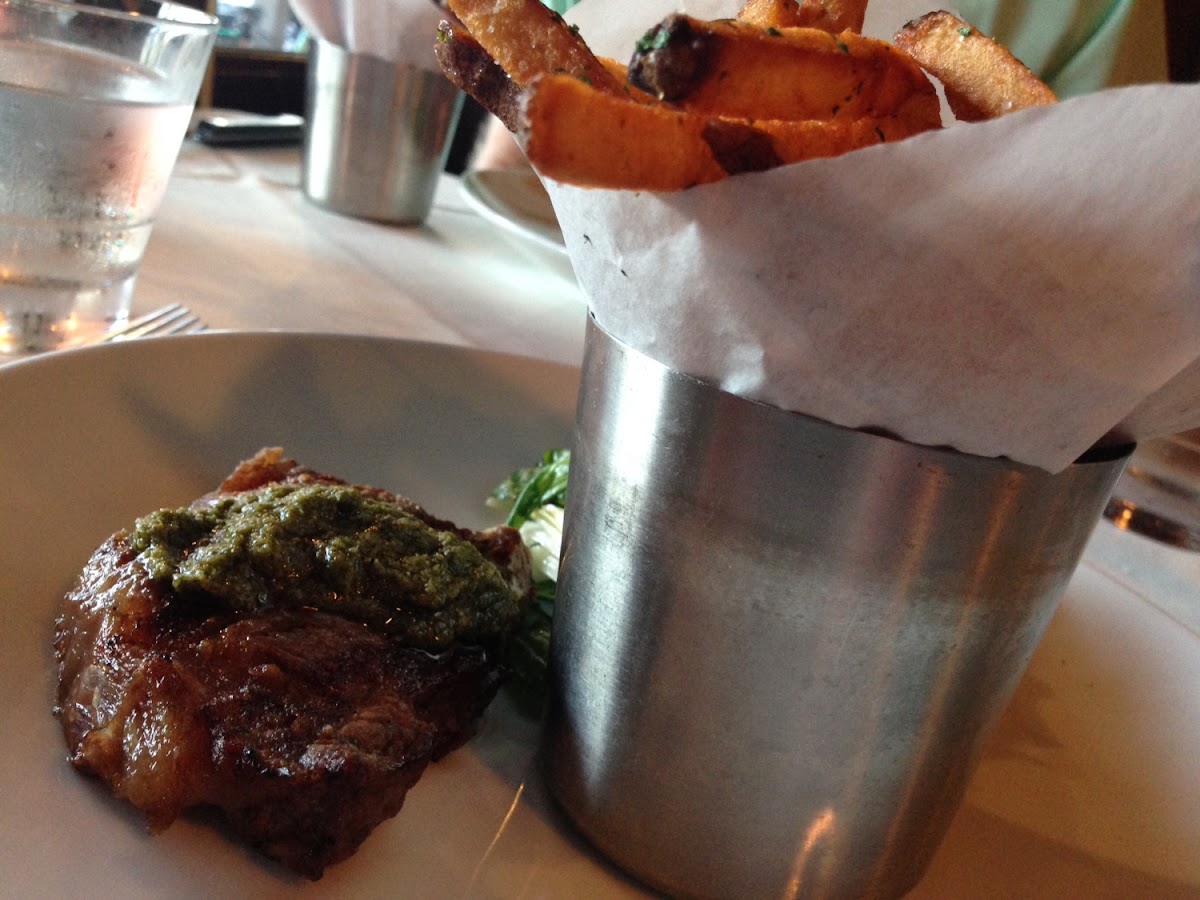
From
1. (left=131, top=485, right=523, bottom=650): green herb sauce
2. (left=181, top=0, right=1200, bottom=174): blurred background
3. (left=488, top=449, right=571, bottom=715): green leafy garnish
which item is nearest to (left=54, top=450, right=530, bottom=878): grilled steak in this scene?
(left=131, top=485, right=523, bottom=650): green herb sauce

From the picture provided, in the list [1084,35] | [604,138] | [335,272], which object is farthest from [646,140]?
[1084,35]

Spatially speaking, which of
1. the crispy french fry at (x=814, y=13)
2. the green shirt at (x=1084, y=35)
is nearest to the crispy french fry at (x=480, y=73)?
the crispy french fry at (x=814, y=13)

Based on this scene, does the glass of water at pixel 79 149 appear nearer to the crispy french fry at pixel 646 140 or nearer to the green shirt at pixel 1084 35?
the crispy french fry at pixel 646 140

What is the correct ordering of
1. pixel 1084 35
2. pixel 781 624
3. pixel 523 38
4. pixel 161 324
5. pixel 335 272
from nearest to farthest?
pixel 523 38 < pixel 781 624 < pixel 161 324 < pixel 335 272 < pixel 1084 35

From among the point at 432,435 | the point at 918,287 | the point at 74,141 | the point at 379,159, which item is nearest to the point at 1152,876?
the point at 918,287

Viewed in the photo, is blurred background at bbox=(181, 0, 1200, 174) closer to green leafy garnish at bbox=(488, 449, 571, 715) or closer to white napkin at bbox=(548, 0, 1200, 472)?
green leafy garnish at bbox=(488, 449, 571, 715)

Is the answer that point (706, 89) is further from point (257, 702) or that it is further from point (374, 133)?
point (374, 133)
